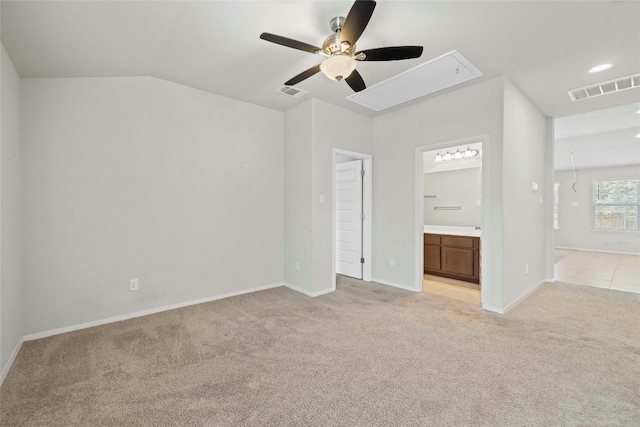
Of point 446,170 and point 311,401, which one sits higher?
point 446,170

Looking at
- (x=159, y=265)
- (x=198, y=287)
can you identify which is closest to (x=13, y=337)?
(x=159, y=265)

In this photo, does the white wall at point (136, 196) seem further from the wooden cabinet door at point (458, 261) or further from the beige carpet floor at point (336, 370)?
the wooden cabinet door at point (458, 261)

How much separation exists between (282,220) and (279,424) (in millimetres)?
3061

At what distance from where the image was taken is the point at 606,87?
11.3 ft

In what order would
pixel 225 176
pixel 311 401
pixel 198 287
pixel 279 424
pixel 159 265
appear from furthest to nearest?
pixel 225 176, pixel 198 287, pixel 159 265, pixel 311 401, pixel 279 424

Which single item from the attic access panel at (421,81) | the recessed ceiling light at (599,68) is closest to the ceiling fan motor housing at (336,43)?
the attic access panel at (421,81)

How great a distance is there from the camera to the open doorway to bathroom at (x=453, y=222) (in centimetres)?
445

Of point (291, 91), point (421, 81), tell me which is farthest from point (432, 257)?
point (291, 91)

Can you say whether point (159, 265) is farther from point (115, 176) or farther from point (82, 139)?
point (82, 139)

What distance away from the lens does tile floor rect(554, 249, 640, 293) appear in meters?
4.68

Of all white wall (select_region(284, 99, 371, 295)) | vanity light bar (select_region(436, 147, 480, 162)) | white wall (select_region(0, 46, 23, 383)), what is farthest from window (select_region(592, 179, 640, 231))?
white wall (select_region(0, 46, 23, 383))

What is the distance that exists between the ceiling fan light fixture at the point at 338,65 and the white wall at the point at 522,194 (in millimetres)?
2173

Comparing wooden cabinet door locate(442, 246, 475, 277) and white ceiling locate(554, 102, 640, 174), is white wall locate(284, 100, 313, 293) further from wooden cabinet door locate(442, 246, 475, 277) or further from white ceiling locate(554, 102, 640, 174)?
white ceiling locate(554, 102, 640, 174)

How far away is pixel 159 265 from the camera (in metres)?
3.32
